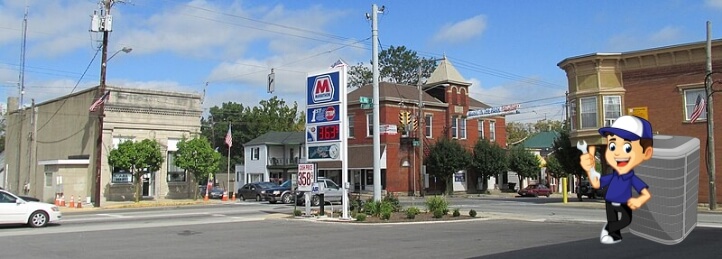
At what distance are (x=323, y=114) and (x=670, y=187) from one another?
74.6 feet

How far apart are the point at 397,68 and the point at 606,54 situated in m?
65.0

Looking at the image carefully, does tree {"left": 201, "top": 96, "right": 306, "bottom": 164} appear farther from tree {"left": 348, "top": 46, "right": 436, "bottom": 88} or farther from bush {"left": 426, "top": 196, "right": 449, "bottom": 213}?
bush {"left": 426, "top": 196, "right": 449, "bottom": 213}

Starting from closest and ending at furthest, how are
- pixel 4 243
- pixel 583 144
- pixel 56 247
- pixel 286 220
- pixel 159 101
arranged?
1. pixel 583 144
2. pixel 56 247
3. pixel 4 243
4. pixel 286 220
5. pixel 159 101

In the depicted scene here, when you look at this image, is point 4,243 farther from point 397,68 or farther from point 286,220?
point 397,68

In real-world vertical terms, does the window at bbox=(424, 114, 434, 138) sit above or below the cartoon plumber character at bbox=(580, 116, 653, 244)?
above

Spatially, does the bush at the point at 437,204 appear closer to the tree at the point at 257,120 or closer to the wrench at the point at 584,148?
the wrench at the point at 584,148

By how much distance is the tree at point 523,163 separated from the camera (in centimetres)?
6303

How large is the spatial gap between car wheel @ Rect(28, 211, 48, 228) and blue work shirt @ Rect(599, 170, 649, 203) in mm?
22328

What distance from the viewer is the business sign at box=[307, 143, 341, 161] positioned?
81.6 ft

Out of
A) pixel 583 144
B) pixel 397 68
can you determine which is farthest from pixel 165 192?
pixel 397 68

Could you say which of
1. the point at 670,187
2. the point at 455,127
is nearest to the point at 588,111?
the point at 455,127

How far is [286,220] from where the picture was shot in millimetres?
24453

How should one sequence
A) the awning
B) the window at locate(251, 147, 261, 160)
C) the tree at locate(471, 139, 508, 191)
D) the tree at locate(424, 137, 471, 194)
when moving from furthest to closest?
the window at locate(251, 147, 261, 160), the tree at locate(471, 139, 508, 191), the tree at locate(424, 137, 471, 194), the awning

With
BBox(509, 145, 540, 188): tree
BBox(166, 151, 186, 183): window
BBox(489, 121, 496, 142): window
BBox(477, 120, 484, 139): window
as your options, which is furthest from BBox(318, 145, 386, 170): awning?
BBox(509, 145, 540, 188): tree
